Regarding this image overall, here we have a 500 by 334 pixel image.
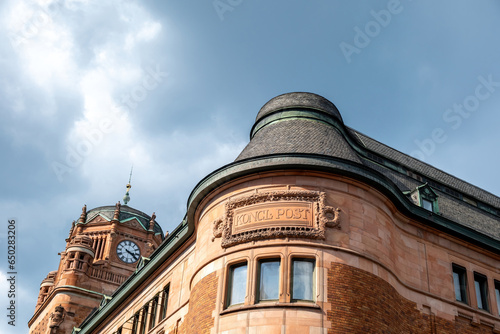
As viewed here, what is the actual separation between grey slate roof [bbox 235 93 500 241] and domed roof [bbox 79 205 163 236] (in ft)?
192

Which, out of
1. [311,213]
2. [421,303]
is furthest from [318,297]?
[421,303]

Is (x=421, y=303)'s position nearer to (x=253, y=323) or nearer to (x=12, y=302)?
(x=253, y=323)

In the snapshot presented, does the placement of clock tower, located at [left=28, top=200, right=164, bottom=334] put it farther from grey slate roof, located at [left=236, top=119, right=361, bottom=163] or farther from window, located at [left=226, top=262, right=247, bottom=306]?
window, located at [left=226, top=262, right=247, bottom=306]

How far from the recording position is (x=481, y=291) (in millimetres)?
28406

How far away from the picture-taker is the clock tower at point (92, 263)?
6281 cm

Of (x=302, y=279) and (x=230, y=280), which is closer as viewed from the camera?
(x=302, y=279)

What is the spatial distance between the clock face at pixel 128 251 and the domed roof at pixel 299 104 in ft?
192

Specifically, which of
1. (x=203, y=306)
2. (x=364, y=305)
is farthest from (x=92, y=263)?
(x=364, y=305)

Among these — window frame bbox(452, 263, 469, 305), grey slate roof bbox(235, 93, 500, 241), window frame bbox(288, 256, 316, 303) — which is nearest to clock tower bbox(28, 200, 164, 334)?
grey slate roof bbox(235, 93, 500, 241)

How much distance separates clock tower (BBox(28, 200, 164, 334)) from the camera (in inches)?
2473

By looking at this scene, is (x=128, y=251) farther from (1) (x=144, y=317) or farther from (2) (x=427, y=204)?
(2) (x=427, y=204)

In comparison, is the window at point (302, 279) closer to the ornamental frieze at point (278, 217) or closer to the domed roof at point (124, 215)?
the ornamental frieze at point (278, 217)

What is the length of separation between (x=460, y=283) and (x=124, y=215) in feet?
221

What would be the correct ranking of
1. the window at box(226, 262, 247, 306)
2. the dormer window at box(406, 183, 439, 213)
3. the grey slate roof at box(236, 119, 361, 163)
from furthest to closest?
1. the dormer window at box(406, 183, 439, 213)
2. the grey slate roof at box(236, 119, 361, 163)
3. the window at box(226, 262, 247, 306)
